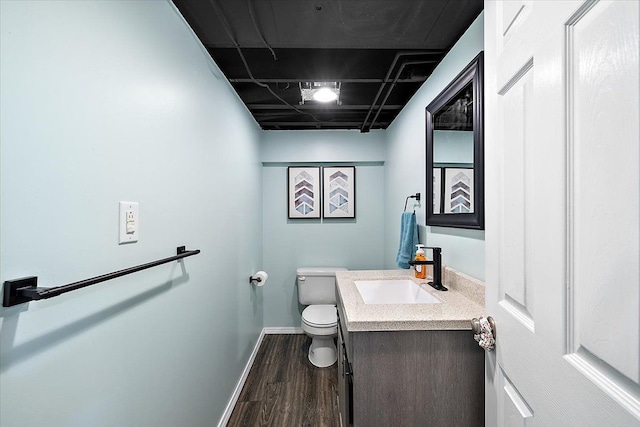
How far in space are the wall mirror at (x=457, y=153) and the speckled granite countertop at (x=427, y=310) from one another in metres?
0.31

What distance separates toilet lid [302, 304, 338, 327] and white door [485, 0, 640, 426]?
154 cm

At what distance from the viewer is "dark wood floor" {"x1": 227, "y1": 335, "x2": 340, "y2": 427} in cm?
169

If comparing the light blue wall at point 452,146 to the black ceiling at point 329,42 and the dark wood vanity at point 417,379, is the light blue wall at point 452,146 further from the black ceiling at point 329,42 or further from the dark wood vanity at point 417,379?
the dark wood vanity at point 417,379

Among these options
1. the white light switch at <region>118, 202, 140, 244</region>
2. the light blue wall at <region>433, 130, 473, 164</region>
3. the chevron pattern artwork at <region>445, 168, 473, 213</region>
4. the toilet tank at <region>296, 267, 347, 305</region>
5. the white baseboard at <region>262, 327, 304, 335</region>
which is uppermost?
the light blue wall at <region>433, 130, 473, 164</region>

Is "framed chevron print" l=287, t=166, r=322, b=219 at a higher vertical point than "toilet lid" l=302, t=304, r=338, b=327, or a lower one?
higher

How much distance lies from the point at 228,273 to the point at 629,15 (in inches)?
72.8

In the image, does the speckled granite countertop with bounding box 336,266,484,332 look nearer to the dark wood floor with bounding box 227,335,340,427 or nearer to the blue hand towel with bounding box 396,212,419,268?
the blue hand towel with bounding box 396,212,419,268

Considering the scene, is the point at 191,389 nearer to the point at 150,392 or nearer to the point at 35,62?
the point at 150,392

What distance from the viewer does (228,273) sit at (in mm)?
1743

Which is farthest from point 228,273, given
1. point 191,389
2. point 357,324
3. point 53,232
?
point 53,232

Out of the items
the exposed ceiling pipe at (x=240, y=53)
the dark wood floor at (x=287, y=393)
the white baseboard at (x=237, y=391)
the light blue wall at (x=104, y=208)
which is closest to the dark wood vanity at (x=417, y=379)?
the light blue wall at (x=104, y=208)

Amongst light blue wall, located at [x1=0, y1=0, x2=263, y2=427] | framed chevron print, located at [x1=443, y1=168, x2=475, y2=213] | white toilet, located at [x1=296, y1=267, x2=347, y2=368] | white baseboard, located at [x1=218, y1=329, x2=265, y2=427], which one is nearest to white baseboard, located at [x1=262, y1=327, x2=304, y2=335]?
white baseboard, located at [x1=218, y1=329, x2=265, y2=427]

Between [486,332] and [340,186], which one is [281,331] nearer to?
[340,186]

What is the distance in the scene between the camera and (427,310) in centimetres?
110
